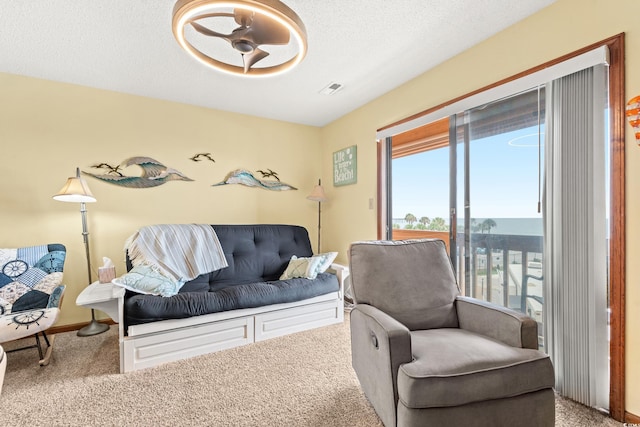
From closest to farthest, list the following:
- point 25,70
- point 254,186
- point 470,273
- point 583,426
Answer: point 583,426, point 470,273, point 25,70, point 254,186

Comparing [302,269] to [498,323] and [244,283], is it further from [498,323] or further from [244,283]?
[498,323]

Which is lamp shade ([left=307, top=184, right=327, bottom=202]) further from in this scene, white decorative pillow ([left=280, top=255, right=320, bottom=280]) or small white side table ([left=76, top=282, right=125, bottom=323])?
small white side table ([left=76, top=282, right=125, bottom=323])

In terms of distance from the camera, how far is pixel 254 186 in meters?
3.56

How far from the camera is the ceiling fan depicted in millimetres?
1143

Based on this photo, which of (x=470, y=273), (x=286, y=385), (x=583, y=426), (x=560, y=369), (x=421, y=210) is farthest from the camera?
(x=421, y=210)

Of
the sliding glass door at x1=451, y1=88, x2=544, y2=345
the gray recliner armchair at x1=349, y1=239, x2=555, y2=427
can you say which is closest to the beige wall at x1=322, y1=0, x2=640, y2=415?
the sliding glass door at x1=451, y1=88, x2=544, y2=345

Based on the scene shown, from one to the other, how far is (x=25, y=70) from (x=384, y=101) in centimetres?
322

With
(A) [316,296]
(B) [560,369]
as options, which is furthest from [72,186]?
(B) [560,369]

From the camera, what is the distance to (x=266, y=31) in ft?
4.71

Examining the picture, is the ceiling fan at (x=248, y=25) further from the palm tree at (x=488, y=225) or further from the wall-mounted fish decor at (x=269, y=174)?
the wall-mounted fish decor at (x=269, y=174)

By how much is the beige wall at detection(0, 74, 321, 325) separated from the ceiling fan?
1.62 metres

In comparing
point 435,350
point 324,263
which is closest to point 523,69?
point 435,350

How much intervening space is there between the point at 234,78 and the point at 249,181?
1246 mm

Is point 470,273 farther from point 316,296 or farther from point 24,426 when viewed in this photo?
point 24,426
